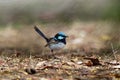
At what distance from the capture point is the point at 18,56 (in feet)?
25.8

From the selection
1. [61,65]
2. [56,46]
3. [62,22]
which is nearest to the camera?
[61,65]

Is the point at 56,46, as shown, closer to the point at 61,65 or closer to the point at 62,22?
the point at 61,65

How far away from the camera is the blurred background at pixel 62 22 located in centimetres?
1084

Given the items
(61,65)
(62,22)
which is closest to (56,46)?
(61,65)

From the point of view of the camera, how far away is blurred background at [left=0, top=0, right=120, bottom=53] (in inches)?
427

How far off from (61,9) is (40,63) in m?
7.97

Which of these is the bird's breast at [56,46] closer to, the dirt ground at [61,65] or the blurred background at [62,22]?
the dirt ground at [61,65]

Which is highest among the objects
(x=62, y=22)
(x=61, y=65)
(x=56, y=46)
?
(x=62, y=22)

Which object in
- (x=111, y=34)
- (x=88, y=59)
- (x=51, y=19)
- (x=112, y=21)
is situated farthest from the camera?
(x=51, y=19)

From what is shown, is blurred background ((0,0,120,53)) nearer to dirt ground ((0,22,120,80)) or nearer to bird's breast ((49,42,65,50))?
dirt ground ((0,22,120,80))

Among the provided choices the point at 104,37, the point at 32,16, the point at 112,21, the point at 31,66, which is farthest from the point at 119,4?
the point at 31,66

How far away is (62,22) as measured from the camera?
531 inches

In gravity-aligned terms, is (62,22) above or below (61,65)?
above

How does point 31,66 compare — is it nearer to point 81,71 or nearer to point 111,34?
point 81,71
